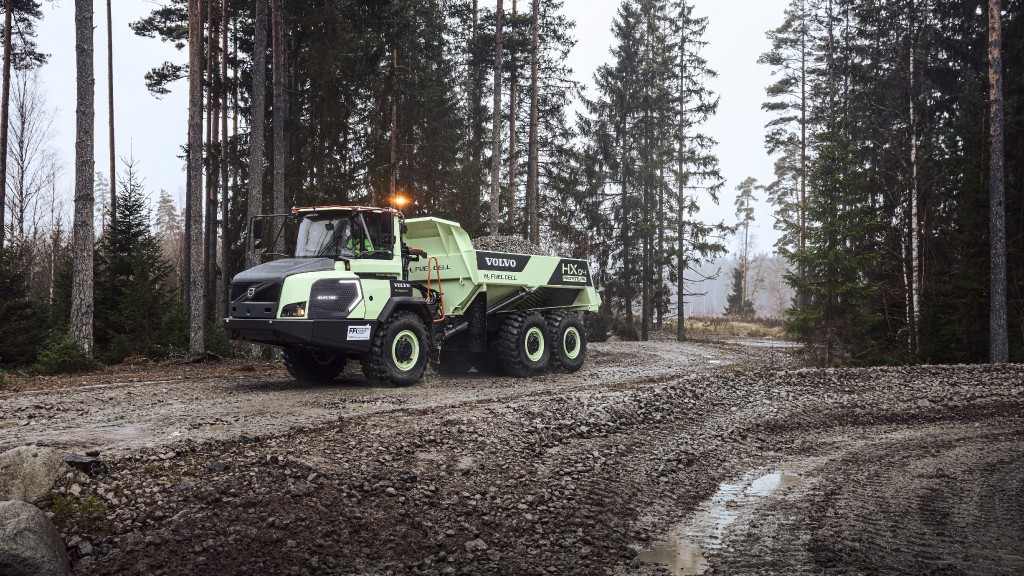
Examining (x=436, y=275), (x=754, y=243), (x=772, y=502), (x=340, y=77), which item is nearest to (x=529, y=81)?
(x=340, y=77)

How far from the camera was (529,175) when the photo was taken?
27.9m

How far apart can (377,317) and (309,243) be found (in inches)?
65.7

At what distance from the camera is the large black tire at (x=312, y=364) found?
1087cm

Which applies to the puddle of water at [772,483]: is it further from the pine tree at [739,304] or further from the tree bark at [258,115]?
the pine tree at [739,304]

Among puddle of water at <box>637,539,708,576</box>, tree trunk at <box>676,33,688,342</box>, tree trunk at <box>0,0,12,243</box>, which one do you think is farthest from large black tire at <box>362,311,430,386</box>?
tree trunk at <box>676,33,688,342</box>

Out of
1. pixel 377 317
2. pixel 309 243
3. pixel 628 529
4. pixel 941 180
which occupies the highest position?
pixel 941 180

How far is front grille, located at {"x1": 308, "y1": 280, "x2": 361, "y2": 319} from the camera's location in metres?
9.18

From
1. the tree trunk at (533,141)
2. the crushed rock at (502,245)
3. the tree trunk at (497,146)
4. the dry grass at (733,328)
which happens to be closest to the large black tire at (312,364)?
the crushed rock at (502,245)

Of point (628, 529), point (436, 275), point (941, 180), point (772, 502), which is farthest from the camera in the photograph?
point (941, 180)

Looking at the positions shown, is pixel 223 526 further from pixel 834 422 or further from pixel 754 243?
pixel 754 243

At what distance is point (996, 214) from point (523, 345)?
38.4 feet

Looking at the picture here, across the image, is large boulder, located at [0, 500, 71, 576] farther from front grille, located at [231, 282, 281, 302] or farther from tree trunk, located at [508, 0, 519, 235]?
tree trunk, located at [508, 0, 519, 235]

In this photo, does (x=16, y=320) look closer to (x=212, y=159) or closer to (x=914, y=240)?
(x=212, y=159)

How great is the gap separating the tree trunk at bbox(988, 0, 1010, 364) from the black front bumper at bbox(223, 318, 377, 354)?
1414 centimetres
